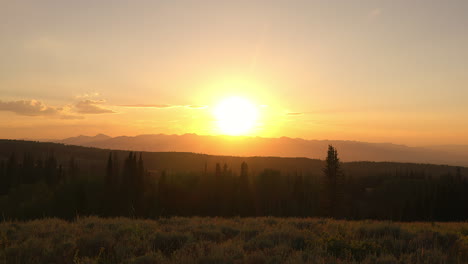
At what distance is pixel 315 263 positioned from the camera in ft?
23.7

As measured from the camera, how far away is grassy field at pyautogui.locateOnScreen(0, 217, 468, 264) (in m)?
7.69

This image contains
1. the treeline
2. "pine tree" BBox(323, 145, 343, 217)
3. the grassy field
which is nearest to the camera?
the grassy field

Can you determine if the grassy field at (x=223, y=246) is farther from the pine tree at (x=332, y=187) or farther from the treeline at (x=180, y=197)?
the treeline at (x=180, y=197)

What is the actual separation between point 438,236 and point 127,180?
295ft

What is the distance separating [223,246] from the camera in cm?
875

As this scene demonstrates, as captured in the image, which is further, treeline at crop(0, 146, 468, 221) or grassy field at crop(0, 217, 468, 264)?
treeline at crop(0, 146, 468, 221)

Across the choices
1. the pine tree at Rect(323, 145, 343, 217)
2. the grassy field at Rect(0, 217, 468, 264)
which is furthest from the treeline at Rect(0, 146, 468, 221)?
the grassy field at Rect(0, 217, 468, 264)

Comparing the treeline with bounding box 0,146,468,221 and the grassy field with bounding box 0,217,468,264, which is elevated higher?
the grassy field with bounding box 0,217,468,264

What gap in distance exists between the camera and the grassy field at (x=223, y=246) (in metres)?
7.69

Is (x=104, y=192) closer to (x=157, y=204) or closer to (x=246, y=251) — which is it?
(x=157, y=204)

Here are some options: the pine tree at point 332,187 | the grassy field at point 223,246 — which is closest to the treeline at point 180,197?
the pine tree at point 332,187

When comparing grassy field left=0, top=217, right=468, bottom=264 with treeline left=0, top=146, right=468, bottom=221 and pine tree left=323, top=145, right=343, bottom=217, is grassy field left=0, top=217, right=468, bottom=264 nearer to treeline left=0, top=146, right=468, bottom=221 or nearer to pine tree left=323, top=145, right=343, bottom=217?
pine tree left=323, top=145, right=343, bottom=217

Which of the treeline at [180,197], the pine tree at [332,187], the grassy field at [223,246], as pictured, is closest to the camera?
the grassy field at [223,246]

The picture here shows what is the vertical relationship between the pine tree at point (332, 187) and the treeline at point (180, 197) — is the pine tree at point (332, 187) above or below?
above
